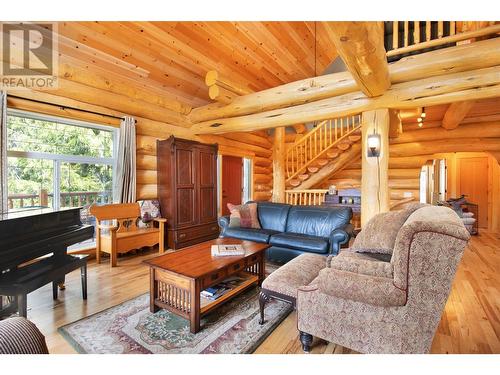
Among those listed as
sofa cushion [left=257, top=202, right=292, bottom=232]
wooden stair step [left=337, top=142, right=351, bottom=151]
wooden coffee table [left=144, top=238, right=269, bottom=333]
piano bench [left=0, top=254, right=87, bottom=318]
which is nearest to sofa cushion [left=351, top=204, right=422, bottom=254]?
wooden coffee table [left=144, top=238, right=269, bottom=333]

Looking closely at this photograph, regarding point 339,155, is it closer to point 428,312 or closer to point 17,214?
point 428,312

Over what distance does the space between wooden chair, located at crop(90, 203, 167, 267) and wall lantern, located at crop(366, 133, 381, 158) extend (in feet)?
10.8

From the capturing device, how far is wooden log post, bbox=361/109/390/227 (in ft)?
11.3

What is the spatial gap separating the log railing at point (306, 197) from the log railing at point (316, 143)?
0.47 m

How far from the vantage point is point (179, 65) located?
167 inches

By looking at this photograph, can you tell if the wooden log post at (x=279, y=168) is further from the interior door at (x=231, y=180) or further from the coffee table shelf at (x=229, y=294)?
the coffee table shelf at (x=229, y=294)

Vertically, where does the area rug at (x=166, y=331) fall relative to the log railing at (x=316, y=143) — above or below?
below

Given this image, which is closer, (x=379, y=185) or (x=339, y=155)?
(x=379, y=185)

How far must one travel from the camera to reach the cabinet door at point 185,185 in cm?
441

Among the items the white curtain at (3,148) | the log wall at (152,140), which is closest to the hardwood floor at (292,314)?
the white curtain at (3,148)

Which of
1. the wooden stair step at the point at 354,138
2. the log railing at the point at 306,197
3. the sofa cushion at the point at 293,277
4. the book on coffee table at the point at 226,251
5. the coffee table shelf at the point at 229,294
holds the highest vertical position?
the wooden stair step at the point at 354,138
